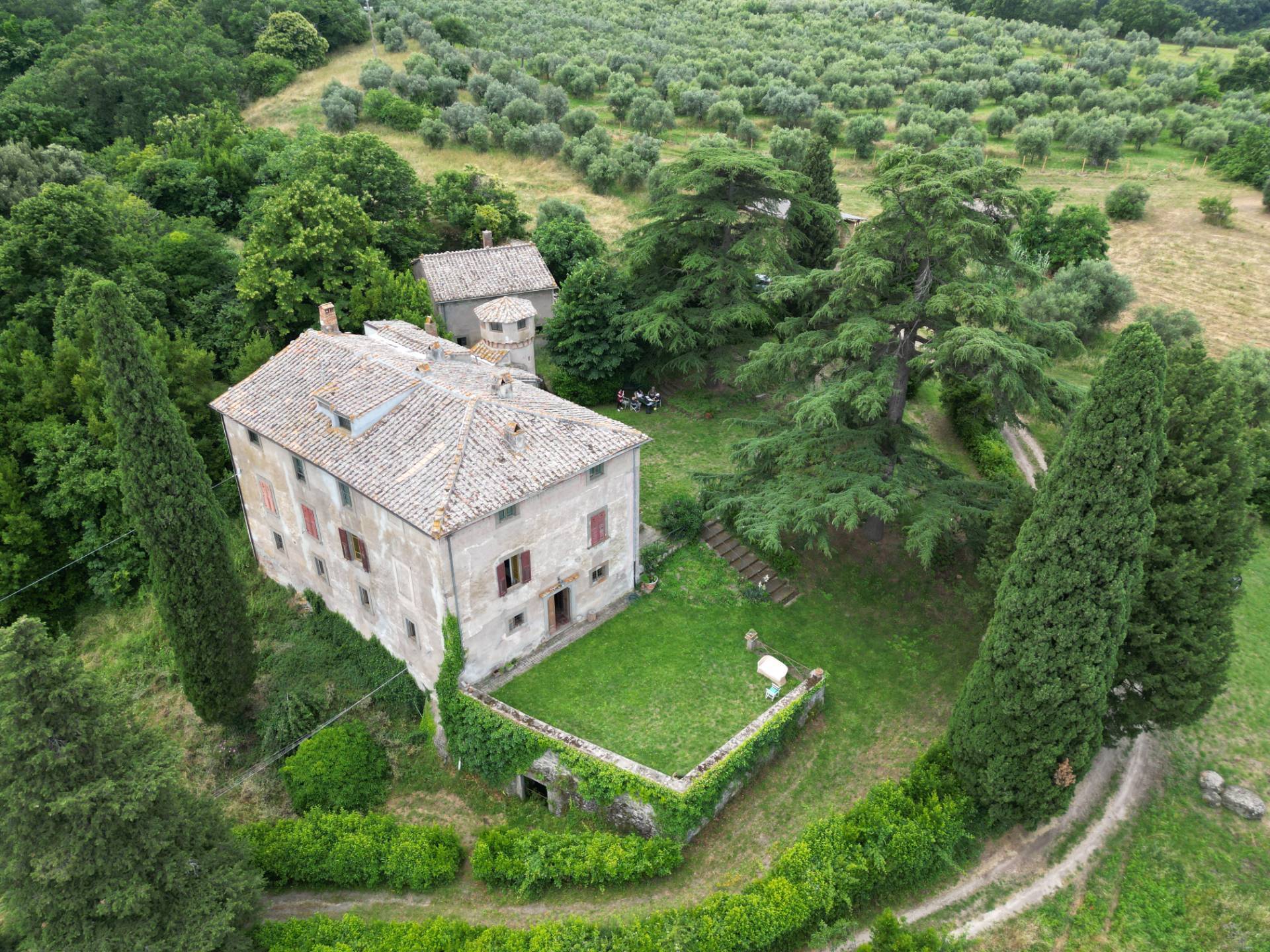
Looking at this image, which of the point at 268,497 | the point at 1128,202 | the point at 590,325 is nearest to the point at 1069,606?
→ the point at 268,497

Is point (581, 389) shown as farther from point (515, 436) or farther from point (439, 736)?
point (439, 736)

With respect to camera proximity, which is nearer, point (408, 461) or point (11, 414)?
point (408, 461)

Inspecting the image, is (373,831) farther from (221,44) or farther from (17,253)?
(221,44)

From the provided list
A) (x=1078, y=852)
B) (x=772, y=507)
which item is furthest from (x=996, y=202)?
(x=1078, y=852)

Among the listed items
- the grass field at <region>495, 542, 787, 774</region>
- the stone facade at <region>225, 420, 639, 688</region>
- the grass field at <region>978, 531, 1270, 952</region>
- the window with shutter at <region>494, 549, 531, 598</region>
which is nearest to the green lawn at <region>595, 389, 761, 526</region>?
the grass field at <region>495, 542, 787, 774</region>

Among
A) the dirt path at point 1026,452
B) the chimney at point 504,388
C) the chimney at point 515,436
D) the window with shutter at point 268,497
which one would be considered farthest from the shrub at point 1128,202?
the window with shutter at point 268,497

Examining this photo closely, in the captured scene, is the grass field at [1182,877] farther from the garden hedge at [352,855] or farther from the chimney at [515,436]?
the chimney at [515,436]

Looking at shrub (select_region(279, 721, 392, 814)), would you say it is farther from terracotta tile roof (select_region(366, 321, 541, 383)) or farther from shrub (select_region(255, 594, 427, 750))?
terracotta tile roof (select_region(366, 321, 541, 383))
